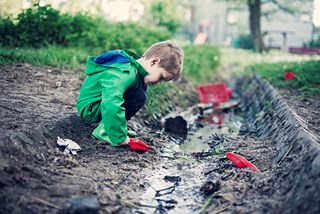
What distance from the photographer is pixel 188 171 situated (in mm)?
3562

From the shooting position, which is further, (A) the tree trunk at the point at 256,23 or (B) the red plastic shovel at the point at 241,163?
(A) the tree trunk at the point at 256,23

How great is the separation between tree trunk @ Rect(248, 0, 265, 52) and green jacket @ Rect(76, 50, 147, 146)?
49.8ft

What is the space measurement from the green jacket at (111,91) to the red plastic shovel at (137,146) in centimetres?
32

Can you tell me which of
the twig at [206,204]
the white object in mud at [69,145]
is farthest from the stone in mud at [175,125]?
the twig at [206,204]

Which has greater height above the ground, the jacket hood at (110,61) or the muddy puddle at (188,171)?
the jacket hood at (110,61)

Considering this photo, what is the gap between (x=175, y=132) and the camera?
5.03m

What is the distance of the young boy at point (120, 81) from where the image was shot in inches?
120

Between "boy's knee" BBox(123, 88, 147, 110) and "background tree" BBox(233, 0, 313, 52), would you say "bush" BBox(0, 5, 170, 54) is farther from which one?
"background tree" BBox(233, 0, 313, 52)

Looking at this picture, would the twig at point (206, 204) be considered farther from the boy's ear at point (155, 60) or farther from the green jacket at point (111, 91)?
the boy's ear at point (155, 60)

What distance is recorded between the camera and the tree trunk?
1759cm

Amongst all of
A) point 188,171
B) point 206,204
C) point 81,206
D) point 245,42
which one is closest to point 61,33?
point 188,171

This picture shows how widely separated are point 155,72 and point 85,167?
0.96 meters

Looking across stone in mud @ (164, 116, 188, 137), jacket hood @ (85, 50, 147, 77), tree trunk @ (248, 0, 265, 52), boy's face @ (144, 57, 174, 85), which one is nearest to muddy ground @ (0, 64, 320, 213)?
stone in mud @ (164, 116, 188, 137)

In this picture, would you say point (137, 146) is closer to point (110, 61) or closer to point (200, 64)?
point (110, 61)
